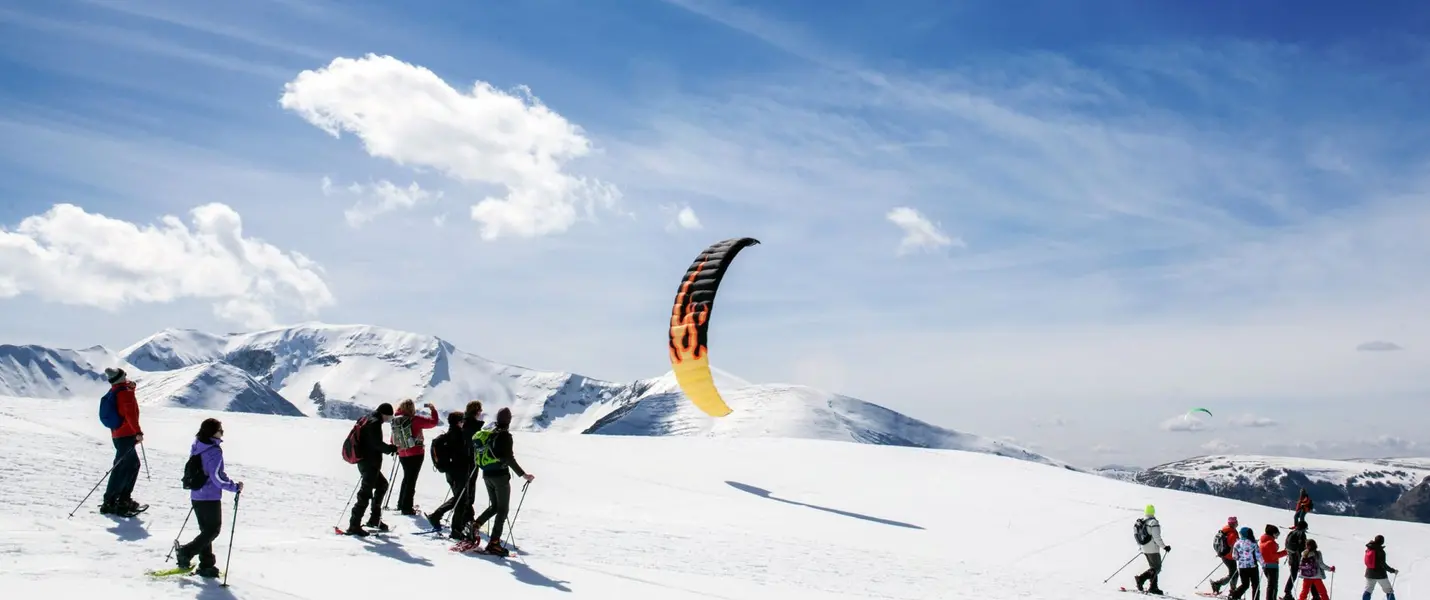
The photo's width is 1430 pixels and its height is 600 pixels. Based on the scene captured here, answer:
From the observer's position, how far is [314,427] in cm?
2153

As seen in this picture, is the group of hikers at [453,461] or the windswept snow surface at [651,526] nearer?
the windswept snow surface at [651,526]

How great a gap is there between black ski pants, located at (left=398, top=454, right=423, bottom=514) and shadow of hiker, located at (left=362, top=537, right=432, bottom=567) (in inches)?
61.0

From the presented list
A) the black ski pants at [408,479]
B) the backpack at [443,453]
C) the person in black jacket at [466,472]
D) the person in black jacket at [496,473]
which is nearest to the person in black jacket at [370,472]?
the backpack at [443,453]

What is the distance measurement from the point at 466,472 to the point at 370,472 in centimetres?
128

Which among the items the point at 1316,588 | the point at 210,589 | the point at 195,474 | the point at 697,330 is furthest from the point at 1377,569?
the point at 195,474

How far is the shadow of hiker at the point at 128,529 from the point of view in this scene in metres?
9.47

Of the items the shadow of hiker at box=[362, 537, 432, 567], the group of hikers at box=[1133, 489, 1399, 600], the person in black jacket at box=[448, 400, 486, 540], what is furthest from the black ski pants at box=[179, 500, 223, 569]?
the group of hikers at box=[1133, 489, 1399, 600]

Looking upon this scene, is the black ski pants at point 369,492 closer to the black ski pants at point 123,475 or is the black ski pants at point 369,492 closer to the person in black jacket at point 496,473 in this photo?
the person in black jacket at point 496,473

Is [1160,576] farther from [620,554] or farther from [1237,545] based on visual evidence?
[620,554]

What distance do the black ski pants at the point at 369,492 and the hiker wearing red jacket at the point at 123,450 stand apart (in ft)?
8.07

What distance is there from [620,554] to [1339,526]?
21.4 meters

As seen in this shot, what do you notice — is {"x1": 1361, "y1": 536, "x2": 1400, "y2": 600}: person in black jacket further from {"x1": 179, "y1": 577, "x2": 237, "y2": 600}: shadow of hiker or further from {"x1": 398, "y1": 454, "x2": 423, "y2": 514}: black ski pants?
{"x1": 179, "y1": 577, "x2": 237, "y2": 600}: shadow of hiker

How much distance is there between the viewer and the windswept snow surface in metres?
8.99

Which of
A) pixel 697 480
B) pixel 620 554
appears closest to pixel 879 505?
pixel 697 480
